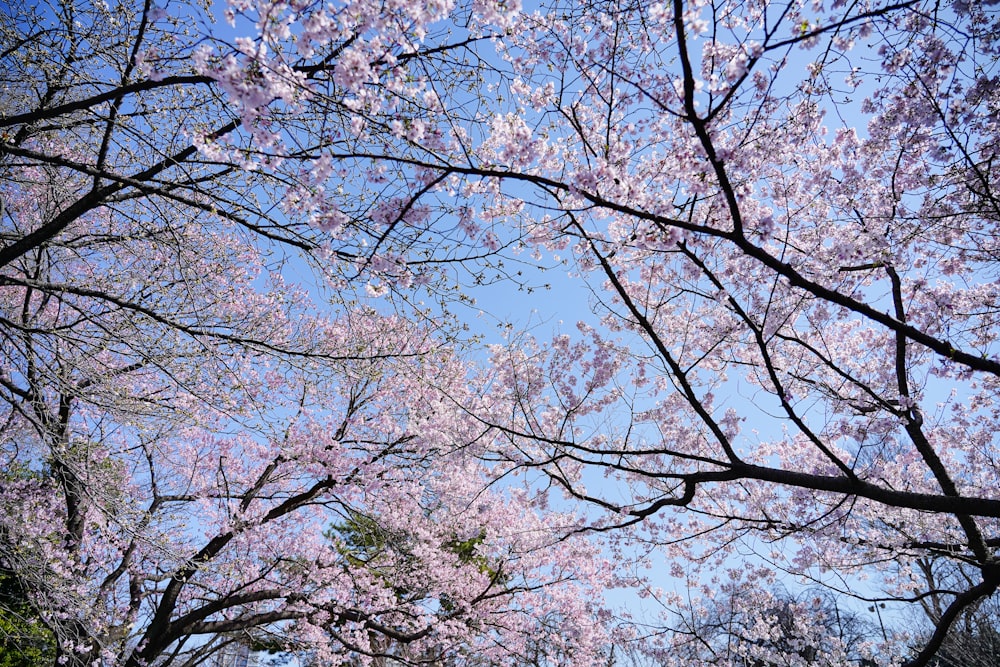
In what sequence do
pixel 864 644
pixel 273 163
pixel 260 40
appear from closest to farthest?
pixel 260 40 < pixel 273 163 < pixel 864 644

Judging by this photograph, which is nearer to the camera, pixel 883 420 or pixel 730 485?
pixel 883 420

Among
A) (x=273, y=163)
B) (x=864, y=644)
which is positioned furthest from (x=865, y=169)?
(x=864, y=644)

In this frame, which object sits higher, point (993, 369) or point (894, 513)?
point (894, 513)

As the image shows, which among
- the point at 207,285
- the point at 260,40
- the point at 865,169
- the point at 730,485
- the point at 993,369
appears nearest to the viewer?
the point at 260,40

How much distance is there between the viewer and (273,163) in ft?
11.2

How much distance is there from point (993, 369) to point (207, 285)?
6034 mm

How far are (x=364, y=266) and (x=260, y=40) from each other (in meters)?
1.53

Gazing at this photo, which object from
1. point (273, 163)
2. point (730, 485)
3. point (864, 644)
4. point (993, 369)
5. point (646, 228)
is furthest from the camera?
point (864, 644)

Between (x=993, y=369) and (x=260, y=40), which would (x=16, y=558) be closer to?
(x=260, y=40)

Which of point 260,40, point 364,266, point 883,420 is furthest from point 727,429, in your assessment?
point 260,40

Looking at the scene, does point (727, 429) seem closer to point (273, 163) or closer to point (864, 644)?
point (273, 163)

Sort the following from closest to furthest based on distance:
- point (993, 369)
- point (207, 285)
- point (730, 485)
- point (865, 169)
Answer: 1. point (993, 369)
2. point (207, 285)
3. point (865, 169)
4. point (730, 485)

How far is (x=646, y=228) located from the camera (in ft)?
13.6

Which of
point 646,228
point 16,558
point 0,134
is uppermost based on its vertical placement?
point 646,228
